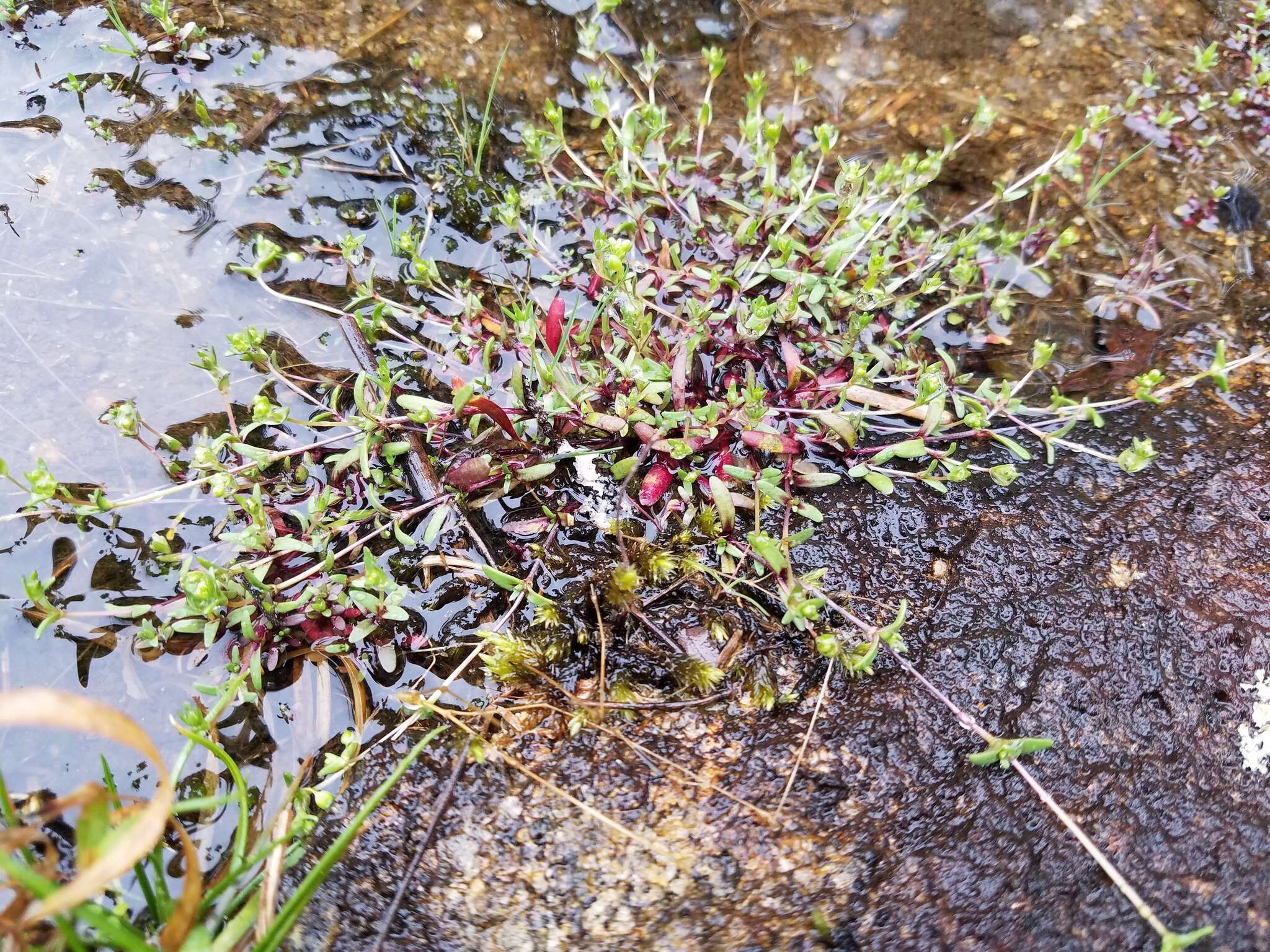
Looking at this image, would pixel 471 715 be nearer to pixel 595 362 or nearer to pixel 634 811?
pixel 634 811

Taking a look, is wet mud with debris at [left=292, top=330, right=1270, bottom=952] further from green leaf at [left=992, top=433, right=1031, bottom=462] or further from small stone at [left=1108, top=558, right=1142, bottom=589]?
green leaf at [left=992, top=433, right=1031, bottom=462]

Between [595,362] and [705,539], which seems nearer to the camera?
[705,539]

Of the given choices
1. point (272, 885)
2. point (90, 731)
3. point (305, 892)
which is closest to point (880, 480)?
point (305, 892)

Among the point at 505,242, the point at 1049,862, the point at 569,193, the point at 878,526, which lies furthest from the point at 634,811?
the point at 569,193

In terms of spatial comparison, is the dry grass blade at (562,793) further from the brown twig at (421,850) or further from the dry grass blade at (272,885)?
the dry grass blade at (272,885)

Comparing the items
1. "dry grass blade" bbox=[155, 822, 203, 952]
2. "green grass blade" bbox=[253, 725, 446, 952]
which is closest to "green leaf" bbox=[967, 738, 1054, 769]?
"green grass blade" bbox=[253, 725, 446, 952]
